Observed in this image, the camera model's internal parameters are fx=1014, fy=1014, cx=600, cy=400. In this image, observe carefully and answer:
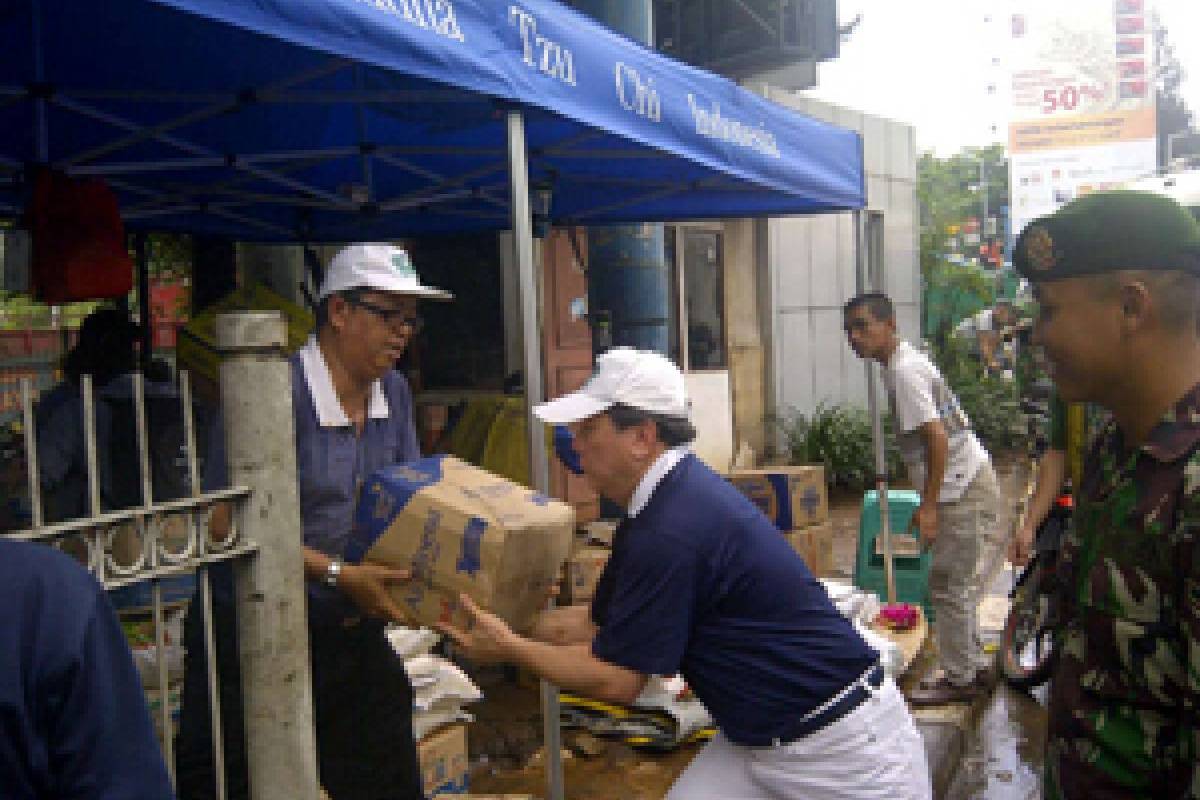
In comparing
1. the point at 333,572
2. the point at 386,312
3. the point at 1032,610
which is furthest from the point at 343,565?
the point at 1032,610

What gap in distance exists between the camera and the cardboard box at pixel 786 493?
6.39m

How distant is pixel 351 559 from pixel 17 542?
1.33 m

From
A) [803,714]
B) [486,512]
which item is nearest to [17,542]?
[486,512]

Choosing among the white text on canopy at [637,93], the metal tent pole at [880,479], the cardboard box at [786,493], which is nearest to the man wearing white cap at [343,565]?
the white text on canopy at [637,93]

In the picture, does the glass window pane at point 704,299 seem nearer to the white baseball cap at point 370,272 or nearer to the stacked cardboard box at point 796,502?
the stacked cardboard box at point 796,502

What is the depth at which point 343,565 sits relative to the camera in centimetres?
240

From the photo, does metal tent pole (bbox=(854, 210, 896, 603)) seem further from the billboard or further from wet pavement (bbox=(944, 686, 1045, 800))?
the billboard

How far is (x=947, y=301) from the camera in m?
17.0

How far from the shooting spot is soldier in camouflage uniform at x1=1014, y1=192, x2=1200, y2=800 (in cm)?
154

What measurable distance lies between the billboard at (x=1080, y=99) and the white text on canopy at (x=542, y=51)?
3705 cm

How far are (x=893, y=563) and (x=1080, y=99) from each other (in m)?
41.0

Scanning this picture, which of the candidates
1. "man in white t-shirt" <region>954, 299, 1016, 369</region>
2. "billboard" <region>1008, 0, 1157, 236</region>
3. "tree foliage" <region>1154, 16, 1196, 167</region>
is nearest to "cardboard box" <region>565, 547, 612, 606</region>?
"man in white t-shirt" <region>954, 299, 1016, 369</region>

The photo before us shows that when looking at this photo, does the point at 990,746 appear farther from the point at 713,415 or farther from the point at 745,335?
the point at 745,335

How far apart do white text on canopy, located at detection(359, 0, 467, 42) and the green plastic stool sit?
168 inches
